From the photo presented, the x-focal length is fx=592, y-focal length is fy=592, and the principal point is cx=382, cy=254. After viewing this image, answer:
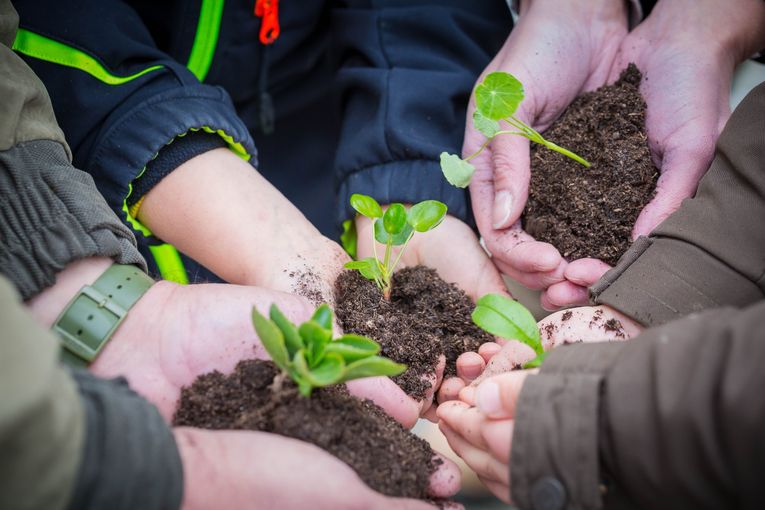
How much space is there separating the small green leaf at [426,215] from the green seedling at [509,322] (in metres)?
0.26

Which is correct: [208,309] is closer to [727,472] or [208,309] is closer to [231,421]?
[231,421]

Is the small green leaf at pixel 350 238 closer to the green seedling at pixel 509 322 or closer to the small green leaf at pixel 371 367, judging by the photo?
the green seedling at pixel 509 322

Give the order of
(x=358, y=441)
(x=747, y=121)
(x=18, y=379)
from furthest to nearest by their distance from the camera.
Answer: (x=747, y=121) < (x=358, y=441) < (x=18, y=379)

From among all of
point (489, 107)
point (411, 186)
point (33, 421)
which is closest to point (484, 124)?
point (489, 107)

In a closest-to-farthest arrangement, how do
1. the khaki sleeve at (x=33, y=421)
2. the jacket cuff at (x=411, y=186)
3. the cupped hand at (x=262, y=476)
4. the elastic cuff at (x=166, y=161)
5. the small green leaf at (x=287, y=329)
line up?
1. the khaki sleeve at (x=33, y=421)
2. the cupped hand at (x=262, y=476)
3. the small green leaf at (x=287, y=329)
4. the elastic cuff at (x=166, y=161)
5. the jacket cuff at (x=411, y=186)

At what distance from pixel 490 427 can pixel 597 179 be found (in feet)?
2.56

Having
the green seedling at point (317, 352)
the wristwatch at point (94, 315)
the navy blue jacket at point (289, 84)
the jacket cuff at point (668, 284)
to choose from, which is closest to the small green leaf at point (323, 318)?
the green seedling at point (317, 352)

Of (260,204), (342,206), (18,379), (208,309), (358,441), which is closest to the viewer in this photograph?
(18,379)

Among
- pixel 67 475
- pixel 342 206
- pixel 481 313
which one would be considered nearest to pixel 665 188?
pixel 481 313

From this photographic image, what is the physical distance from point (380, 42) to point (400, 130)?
0.33 meters

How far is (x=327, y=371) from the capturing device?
0.92 metres

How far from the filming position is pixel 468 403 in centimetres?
114

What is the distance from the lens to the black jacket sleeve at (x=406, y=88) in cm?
166

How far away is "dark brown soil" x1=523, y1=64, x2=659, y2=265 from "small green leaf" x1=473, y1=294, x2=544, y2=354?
1.24ft
